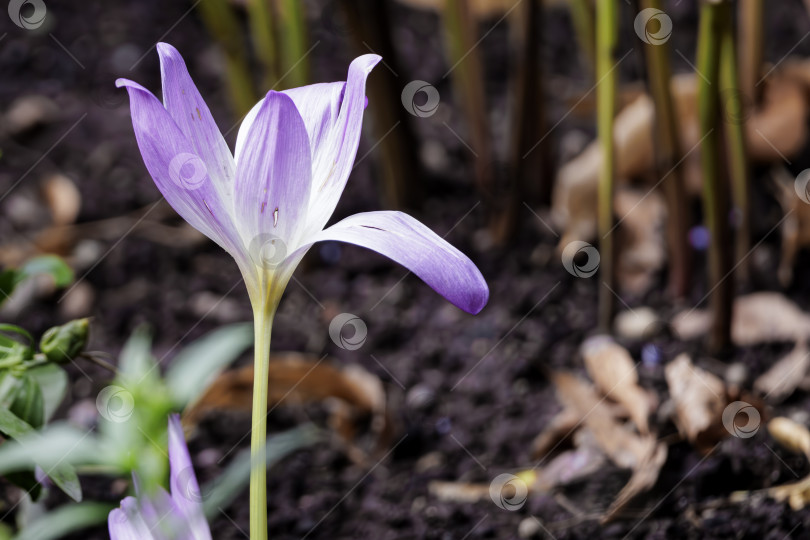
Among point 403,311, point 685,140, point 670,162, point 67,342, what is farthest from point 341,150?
point 685,140

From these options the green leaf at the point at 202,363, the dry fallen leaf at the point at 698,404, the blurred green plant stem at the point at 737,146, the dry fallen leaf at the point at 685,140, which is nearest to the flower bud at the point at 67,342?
the green leaf at the point at 202,363

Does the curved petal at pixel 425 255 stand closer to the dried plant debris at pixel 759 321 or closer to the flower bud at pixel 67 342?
the flower bud at pixel 67 342

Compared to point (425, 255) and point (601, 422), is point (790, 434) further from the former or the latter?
point (425, 255)

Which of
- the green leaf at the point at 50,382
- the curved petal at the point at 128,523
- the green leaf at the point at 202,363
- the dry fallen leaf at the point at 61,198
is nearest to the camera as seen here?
the curved petal at the point at 128,523

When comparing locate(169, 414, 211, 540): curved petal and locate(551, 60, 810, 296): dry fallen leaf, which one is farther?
locate(551, 60, 810, 296): dry fallen leaf

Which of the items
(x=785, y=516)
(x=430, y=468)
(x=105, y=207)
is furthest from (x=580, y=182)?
(x=105, y=207)

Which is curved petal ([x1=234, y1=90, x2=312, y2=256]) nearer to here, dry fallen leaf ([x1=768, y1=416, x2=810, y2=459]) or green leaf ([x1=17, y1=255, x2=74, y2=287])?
green leaf ([x1=17, y1=255, x2=74, y2=287])

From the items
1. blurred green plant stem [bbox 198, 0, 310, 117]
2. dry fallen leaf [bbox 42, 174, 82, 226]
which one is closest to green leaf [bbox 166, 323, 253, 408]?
blurred green plant stem [bbox 198, 0, 310, 117]
